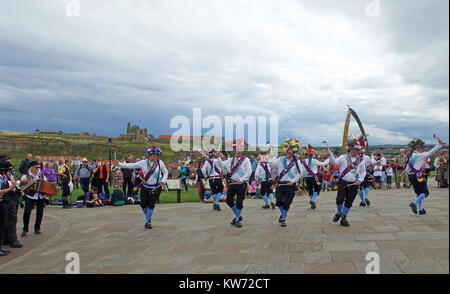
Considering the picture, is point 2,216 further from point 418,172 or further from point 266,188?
point 418,172

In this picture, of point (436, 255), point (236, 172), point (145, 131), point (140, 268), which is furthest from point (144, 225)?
point (145, 131)

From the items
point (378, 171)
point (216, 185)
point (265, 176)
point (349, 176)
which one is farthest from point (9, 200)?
point (378, 171)

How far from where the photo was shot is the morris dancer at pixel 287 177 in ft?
27.6

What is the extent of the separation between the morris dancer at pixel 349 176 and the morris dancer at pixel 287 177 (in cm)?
90

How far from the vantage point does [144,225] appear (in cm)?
935

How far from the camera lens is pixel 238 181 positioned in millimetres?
8797

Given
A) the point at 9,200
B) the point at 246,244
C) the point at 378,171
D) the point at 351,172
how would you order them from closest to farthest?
the point at 246,244, the point at 9,200, the point at 351,172, the point at 378,171

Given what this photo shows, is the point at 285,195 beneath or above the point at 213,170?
beneath

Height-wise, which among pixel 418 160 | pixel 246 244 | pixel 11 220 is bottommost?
pixel 246 244

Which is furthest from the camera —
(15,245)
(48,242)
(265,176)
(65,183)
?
(65,183)

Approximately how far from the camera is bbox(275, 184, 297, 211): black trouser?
8.38 m

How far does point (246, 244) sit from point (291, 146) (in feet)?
10.1
